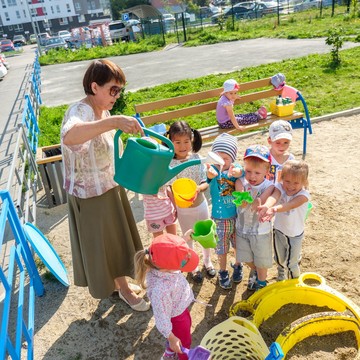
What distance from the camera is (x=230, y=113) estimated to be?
500cm

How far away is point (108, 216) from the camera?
258cm

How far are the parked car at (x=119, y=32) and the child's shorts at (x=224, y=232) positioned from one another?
24801 millimetres

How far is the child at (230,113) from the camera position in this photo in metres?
4.92

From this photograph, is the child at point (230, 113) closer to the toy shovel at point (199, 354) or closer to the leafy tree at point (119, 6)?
the toy shovel at point (199, 354)

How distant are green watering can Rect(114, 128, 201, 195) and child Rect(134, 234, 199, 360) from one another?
35 cm

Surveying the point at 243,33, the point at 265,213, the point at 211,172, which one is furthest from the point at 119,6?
the point at 265,213

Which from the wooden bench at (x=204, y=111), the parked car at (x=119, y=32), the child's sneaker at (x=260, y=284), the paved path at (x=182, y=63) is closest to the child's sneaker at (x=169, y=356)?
the child's sneaker at (x=260, y=284)

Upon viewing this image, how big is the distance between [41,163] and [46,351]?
232 cm

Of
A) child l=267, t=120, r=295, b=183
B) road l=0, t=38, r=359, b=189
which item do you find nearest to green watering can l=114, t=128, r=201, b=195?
child l=267, t=120, r=295, b=183

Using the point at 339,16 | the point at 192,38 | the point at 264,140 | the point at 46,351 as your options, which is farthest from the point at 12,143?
the point at 339,16

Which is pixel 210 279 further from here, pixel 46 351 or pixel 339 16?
pixel 339 16

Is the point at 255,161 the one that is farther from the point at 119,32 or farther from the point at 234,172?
the point at 119,32

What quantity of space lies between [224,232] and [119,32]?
25.4m

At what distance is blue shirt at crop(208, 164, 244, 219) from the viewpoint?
8.85 ft
